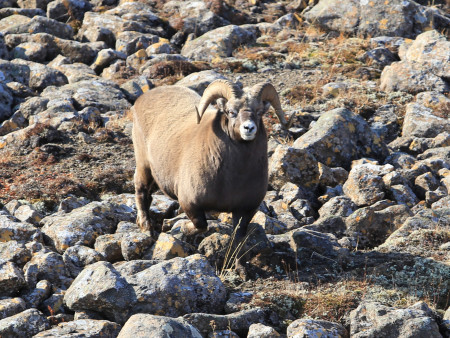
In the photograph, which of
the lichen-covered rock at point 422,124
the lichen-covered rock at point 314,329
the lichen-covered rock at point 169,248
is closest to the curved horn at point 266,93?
the lichen-covered rock at point 169,248

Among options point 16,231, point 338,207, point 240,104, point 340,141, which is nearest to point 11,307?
point 16,231

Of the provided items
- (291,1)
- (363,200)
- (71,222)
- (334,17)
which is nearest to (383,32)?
(334,17)

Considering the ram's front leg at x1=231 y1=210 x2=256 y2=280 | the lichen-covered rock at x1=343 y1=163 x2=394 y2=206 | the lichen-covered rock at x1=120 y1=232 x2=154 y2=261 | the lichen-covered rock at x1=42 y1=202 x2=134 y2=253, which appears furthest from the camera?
the lichen-covered rock at x1=343 y1=163 x2=394 y2=206

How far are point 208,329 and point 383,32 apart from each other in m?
21.1

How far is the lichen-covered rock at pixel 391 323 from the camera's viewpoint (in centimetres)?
773

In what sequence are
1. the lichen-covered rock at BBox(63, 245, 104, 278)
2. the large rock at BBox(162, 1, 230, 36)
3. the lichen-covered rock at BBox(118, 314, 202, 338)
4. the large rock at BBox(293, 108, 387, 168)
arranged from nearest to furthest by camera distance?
1. the lichen-covered rock at BBox(118, 314, 202, 338)
2. the lichen-covered rock at BBox(63, 245, 104, 278)
3. the large rock at BBox(293, 108, 387, 168)
4. the large rock at BBox(162, 1, 230, 36)

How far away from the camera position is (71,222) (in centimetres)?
1197

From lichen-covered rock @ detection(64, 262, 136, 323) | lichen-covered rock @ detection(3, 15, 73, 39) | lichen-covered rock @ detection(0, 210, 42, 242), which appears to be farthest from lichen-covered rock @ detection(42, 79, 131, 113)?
lichen-covered rock @ detection(64, 262, 136, 323)

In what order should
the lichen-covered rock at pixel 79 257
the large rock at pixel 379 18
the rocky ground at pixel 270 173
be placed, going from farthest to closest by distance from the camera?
the large rock at pixel 379 18, the lichen-covered rock at pixel 79 257, the rocky ground at pixel 270 173

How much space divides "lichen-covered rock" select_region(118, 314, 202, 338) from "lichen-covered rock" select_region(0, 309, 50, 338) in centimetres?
140

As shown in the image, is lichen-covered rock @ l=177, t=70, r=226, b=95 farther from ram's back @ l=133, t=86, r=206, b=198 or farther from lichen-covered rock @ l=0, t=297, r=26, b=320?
lichen-covered rock @ l=0, t=297, r=26, b=320

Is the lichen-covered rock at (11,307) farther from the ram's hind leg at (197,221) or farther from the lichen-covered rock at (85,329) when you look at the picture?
the ram's hind leg at (197,221)

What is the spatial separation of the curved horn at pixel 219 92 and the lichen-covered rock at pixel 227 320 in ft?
13.0

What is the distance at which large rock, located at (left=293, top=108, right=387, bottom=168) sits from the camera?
16.3m
